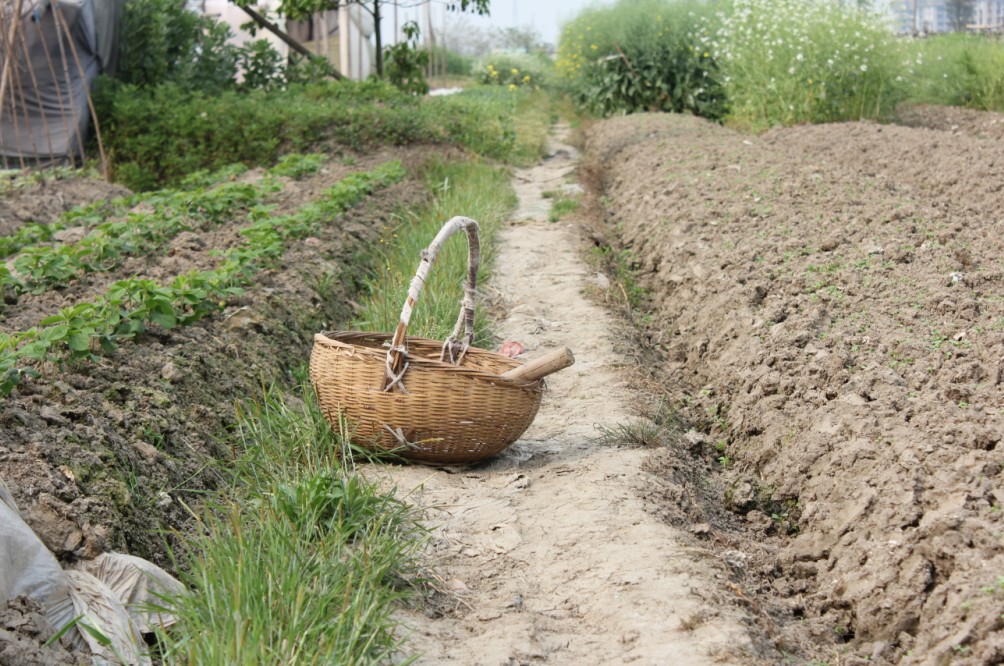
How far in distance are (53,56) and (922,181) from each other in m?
9.08

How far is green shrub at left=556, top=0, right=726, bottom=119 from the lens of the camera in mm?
17547

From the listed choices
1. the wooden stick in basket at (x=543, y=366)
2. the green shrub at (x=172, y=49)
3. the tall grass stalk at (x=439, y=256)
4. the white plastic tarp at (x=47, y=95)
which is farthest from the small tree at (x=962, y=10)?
the wooden stick in basket at (x=543, y=366)

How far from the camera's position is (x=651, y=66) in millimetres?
18125

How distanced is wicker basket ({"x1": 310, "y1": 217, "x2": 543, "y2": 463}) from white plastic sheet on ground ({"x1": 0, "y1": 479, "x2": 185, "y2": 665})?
4.69ft

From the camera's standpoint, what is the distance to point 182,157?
1199 centimetres

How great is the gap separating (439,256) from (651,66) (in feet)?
40.1

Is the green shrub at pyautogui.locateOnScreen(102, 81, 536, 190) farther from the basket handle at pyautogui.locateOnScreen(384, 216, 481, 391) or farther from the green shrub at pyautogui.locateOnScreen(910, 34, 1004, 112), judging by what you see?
the basket handle at pyautogui.locateOnScreen(384, 216, 481, 391)

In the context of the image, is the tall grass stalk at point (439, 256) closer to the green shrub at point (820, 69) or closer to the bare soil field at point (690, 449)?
the bare soil field at point (690, 449)

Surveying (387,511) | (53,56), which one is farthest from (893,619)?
(53,56)

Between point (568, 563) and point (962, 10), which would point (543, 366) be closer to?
point (568, 563)

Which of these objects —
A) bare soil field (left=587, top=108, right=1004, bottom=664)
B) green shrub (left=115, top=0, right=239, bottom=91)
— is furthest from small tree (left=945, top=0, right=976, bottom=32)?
bare soil field (left=587, top=108, right=1004, bottom=664)

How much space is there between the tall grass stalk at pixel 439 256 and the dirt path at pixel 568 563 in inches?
32.8

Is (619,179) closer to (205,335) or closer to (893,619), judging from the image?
(205,335)

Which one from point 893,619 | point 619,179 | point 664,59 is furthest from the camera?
point 664,59
